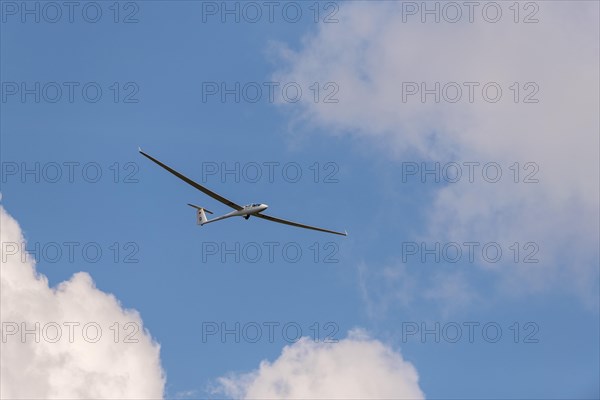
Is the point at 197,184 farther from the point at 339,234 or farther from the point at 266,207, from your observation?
the point at 339,234

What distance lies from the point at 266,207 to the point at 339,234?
17991 millimetres

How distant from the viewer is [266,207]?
18288 cm

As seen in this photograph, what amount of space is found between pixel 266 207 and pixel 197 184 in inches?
511

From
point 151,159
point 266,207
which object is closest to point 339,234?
point 266,207

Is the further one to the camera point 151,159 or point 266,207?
point 266,207

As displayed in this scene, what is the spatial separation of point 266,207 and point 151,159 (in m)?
23.3

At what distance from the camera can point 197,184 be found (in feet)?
602

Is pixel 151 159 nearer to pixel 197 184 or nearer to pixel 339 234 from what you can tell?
pixel 197 184

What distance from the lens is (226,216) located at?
192375 millimetres

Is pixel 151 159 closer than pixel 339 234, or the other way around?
pixel 151 159

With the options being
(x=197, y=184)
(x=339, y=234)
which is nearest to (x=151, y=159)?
(x=197, y=184)

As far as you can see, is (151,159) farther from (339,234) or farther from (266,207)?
(339,234)

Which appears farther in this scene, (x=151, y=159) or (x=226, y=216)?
(x=226, y=216)

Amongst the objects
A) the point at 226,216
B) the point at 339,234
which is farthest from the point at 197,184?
the point at 339,234
